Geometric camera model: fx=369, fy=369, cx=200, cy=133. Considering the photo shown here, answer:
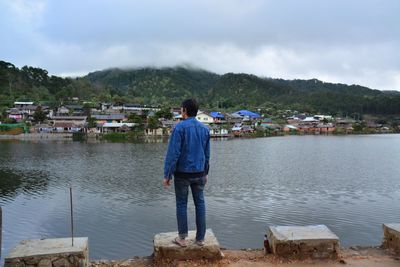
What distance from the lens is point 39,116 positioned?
70.6 meters

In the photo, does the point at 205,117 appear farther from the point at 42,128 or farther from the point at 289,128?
the point at 42,128

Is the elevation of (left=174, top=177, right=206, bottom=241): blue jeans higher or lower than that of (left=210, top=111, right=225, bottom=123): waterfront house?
lower

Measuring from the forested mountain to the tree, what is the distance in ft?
33.9

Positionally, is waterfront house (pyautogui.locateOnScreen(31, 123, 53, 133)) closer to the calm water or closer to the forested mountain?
the forested mountain

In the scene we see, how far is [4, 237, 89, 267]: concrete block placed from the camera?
3.99 m

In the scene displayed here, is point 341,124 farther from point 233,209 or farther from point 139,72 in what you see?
point 139,72

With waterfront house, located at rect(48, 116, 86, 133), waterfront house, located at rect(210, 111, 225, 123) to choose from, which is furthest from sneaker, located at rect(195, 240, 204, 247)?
waterfront house, located at rect(210, 111, 225, 123)

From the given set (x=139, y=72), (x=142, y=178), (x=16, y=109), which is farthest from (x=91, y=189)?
→ (x=139, y=72)

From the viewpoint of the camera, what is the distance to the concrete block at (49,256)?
13.1 ft

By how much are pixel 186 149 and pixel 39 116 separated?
72.9m

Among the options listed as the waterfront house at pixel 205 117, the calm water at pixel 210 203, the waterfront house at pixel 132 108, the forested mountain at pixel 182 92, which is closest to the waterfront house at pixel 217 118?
the waterfront house at pixel 205 117

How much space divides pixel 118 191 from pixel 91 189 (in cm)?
166

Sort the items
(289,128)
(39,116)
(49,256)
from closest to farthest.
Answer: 1. (49,256)
2. (39,116)
3. (289,128)

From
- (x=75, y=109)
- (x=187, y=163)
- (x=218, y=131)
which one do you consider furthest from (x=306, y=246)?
(x=75, y=109)
